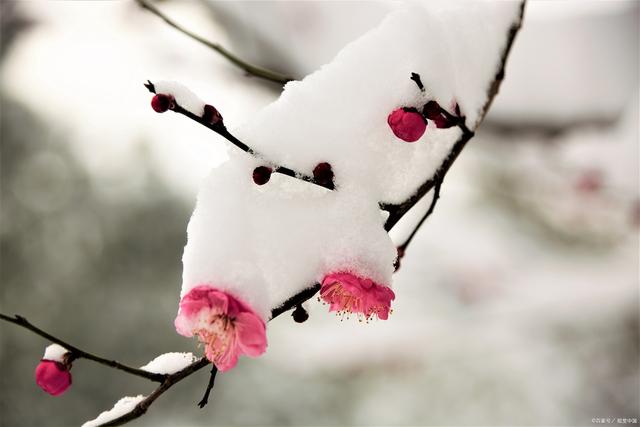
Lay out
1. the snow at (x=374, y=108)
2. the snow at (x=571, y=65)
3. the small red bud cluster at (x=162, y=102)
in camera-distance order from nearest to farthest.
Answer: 1. the small red bud cluster at (x=162, y=102)
2. the snow at (x=374, y=108)
3. the snow at (x=571, y=65)

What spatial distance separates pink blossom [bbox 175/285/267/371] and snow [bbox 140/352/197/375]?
11cm

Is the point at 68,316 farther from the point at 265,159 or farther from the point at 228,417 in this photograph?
the point at 265,159

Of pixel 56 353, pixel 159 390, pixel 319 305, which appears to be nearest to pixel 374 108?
pixel 159 390

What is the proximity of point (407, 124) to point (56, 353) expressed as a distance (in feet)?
1.83

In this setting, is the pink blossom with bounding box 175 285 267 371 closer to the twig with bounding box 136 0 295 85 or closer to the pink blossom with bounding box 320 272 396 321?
the pink blossom with bounding box 320 272 396 321

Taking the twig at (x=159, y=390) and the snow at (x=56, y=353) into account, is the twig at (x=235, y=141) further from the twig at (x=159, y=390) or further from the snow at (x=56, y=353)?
the snow at (x=56, y=353)

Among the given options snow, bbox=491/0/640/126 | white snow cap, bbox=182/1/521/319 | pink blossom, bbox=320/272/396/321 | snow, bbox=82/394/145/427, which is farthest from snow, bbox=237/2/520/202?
snow, bbox=491/0/640/126

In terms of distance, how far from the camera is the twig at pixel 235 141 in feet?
1.88

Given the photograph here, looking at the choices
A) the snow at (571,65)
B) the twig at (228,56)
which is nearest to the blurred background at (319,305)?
the snow at (571,65)

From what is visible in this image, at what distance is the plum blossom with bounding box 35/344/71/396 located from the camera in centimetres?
73

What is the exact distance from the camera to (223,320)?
0.60 meters

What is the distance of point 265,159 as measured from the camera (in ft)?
2.09

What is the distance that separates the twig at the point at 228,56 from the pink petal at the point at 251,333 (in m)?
0.43

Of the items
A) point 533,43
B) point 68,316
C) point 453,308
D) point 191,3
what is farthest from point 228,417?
point 533,43
